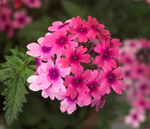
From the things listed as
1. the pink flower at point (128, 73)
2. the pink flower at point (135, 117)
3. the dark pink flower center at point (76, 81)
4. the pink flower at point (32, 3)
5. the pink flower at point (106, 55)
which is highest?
the pink flower at point (32, 3)

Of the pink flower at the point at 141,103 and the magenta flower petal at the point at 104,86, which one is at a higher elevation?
the magenta flower petal at the point at 104,86

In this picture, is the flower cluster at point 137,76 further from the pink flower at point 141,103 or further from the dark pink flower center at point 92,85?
the dark pink flower center at point 92,85

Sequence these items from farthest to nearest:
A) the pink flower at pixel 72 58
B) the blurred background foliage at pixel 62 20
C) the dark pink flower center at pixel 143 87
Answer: the dark pink flower center at pixel 143 87 → the blurred background foliage at pixel 62 20 → the pink flower at pixel 72 58

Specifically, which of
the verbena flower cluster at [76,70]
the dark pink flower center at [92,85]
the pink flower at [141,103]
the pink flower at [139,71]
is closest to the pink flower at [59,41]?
the verbena flower cluster at [76,70]

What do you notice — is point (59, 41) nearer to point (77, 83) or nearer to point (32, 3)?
point (77, 83)

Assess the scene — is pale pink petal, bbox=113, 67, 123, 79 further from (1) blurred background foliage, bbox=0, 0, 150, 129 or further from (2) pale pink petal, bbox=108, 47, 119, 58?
(1) blurred background foliage, bbox=0, 0, 150, 129

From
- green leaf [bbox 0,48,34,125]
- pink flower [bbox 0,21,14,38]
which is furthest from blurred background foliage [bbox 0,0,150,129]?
green leaf [bbox 0,48,34,125]
